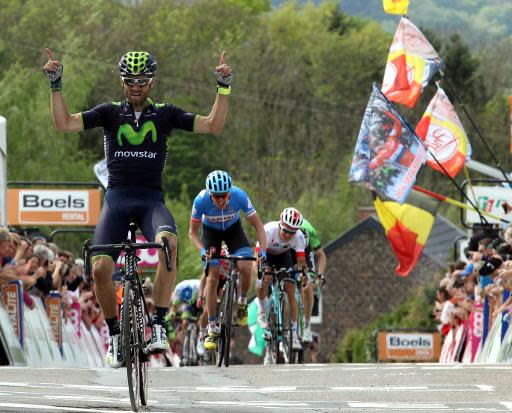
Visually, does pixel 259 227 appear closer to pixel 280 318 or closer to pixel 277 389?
pixel 280 318

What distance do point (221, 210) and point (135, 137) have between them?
573 cm

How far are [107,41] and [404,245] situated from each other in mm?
47835

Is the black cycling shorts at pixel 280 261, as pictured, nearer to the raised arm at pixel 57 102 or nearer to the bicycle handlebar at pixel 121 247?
the raised arm at pixel 57 102

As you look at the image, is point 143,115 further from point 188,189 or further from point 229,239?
point 188,189

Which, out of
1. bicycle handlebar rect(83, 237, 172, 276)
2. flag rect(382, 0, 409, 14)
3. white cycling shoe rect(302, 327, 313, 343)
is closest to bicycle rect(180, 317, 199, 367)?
white cycling shoe rect(302, 327, 313, 343)

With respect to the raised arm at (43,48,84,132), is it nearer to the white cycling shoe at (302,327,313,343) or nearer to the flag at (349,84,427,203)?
the white cycling shoe at (302,327,313,343)

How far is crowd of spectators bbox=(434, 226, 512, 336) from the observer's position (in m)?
20.9

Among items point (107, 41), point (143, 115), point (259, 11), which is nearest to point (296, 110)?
point (107, 41)

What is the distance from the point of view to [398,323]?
2292 inches

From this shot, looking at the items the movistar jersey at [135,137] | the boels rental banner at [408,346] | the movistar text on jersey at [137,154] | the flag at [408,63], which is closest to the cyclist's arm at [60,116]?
the movistar jersey at [135,137]

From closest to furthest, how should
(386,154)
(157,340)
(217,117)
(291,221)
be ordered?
(157,340), (217,117), (291,221), (386,154)

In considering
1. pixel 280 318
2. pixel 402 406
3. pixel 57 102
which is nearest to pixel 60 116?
pixel 57 102

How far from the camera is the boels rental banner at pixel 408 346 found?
4753 cm

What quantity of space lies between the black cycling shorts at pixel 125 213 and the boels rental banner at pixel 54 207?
2594cm
